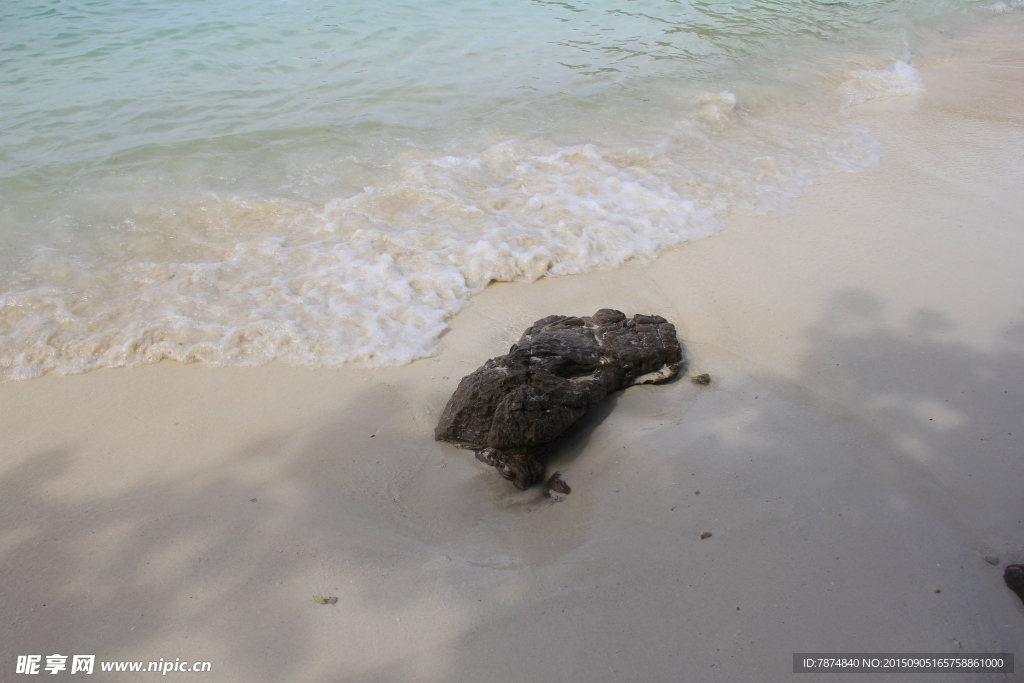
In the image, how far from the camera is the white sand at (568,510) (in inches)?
77.0

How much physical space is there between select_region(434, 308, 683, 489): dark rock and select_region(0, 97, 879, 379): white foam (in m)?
0.76

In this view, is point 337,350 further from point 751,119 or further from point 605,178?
point 751,119

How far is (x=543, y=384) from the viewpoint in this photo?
8.87 ft

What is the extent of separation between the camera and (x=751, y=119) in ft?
21.8

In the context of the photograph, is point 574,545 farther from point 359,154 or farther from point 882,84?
point 882,84

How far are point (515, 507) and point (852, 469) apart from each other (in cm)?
135

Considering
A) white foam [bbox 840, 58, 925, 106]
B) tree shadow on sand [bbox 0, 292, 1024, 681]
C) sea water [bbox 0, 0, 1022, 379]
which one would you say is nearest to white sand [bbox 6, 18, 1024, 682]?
tree shadow on sand [bbox 0, 292, 1024, 681]

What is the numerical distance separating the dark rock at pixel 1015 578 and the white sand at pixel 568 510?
0.17ft

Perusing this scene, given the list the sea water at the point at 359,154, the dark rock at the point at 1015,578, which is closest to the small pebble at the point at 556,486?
the sea water at the point at 359,154

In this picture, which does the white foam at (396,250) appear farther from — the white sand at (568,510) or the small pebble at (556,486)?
the small pebble at (556,486)

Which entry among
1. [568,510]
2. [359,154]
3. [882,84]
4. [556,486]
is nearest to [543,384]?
[556,486]

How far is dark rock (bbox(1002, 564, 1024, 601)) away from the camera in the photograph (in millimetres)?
2011

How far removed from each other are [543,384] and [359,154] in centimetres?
391

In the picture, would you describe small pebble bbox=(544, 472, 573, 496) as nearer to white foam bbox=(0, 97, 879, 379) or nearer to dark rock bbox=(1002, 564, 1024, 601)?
white foam bbox=(0, 97, 879, 379)
